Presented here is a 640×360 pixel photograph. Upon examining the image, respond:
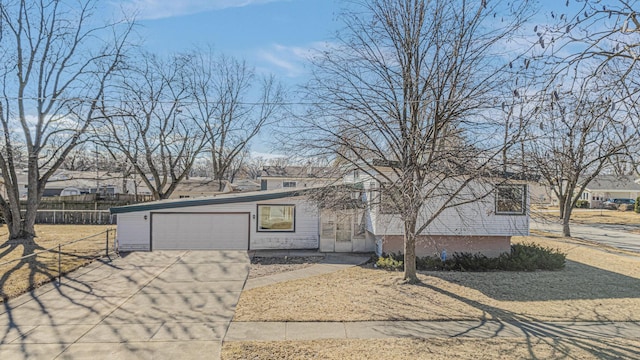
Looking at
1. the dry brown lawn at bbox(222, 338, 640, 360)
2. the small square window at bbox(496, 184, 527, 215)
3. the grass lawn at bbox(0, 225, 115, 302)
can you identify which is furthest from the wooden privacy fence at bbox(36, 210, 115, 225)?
the small square window at bbox(496, 184, 527, 215)

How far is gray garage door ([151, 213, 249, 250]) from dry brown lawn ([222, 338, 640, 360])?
31.4 ft

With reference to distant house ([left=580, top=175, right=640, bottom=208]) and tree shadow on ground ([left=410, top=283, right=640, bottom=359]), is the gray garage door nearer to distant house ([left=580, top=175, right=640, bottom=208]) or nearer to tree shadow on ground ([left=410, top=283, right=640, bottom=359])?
tree shadow on ground ([left=410, top=283, right=640, bottom=359])

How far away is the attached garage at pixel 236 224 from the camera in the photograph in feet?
49.4

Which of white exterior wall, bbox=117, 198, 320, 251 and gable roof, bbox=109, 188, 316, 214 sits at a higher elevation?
gable roof, bbox=109, 188, 316, 214

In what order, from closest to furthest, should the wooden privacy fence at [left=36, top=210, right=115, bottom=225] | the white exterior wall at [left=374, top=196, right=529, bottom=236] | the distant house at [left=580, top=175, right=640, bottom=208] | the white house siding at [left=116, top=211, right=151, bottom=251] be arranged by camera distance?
the white exterior wall at [left=374, top=196, right=529, bottom=236] < the white house siding at [left=116, top=211, right=151, bottom=251] < the wooden privacy fence at [left=36, top=210, right=115, bottom=225] < the distant house at [left=580, top=175, right=640, bottom=208]

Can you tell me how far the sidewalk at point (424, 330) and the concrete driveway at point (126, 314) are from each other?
71 centimetres

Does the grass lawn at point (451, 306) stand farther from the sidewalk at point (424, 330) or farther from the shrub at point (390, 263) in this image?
the shrub at point (390, 263)

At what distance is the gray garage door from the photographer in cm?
1511

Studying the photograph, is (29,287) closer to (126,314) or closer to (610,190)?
(126,314)

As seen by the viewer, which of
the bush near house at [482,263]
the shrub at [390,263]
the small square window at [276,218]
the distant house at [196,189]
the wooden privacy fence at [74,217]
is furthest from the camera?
the distant house at [196,189]

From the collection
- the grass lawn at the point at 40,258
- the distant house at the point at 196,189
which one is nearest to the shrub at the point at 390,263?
the grass lawn at the point at 40,258

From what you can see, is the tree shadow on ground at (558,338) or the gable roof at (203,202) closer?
the tree shadow on ground at (558,338)

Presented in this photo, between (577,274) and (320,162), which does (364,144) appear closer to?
(320,162)

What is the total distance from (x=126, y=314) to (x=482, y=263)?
35.3 ft
